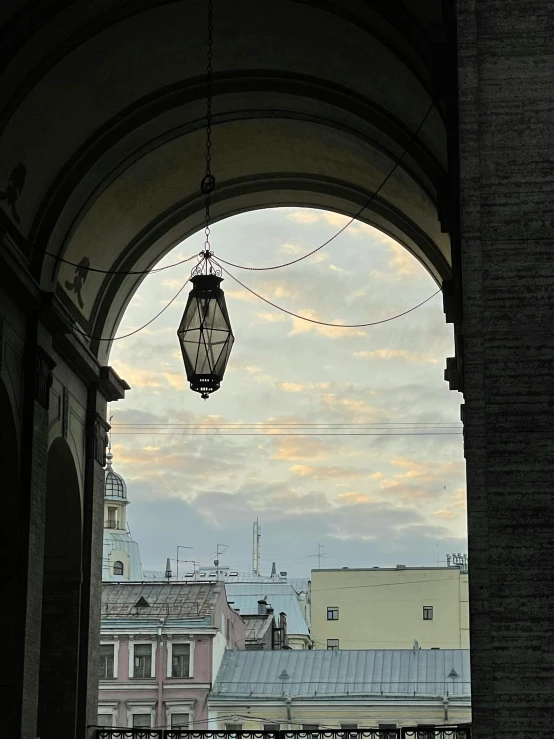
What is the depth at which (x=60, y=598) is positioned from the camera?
2128 centimetres

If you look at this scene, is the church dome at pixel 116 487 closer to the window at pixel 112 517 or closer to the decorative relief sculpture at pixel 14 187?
the window at pixel 112 517

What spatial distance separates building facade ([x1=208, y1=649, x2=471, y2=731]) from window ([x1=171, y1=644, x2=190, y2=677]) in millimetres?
1550

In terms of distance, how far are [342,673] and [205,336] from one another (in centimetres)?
4423

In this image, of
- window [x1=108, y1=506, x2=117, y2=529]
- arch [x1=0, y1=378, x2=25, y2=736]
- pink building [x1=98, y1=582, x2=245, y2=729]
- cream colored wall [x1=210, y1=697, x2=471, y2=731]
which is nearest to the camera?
arch [x1=0, y1=378, x2=25, y2=736]

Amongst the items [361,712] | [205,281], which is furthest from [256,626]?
[205,281]

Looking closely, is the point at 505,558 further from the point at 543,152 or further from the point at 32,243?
the point at 32,243

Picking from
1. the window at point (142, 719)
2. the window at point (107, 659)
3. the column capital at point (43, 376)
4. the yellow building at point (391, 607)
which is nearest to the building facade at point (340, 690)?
the window at point (142, 719)

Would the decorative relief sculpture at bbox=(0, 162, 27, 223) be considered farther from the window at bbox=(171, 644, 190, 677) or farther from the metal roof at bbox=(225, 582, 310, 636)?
the metal roof at bbox=(225, 582, 310, 636)

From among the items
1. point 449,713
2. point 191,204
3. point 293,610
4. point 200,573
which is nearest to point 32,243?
point 191,204

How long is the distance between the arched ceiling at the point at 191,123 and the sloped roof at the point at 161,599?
120ft

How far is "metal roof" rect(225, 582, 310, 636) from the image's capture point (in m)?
78.2

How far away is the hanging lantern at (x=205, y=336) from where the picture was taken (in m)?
13.8

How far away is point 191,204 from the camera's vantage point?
887 inches

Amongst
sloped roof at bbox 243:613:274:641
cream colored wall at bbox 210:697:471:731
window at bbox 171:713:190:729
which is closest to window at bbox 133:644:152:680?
window at bbox 171:713:190:729
